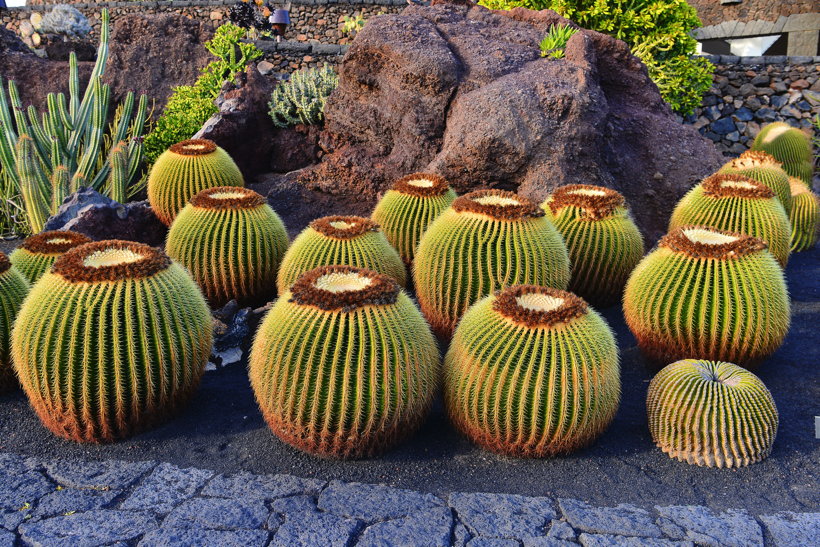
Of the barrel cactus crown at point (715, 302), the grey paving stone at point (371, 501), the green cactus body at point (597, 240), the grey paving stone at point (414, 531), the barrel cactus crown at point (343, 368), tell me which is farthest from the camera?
the green cactus body at point (597, 240)

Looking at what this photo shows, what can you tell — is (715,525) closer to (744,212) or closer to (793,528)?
(793,528)

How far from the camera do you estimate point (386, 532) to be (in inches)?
111

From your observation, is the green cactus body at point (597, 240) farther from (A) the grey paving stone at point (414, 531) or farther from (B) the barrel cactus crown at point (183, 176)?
(B) the barrel cactus crown at point (183, 176)

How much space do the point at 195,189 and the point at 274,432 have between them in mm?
3396

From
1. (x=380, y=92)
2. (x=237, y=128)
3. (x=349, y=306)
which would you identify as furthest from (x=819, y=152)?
(x=349, y=306)

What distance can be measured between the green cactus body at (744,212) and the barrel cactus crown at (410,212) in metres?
1.80

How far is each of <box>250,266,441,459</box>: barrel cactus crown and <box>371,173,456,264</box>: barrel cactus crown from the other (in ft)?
6.22

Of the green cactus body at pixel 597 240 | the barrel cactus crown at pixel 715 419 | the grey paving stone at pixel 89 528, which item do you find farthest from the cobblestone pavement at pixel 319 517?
the green cactus body at pixel 597 240

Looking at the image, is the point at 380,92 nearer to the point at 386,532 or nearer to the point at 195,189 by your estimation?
the point at 195,189

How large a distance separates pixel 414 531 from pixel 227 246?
2624 mm

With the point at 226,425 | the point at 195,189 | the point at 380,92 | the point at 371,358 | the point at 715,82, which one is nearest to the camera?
the point at 371,358

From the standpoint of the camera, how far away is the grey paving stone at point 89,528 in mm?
2777

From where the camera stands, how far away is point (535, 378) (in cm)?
313

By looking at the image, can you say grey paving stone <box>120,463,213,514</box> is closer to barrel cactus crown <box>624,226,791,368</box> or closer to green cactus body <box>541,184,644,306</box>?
barrel cactus crown <box>624,226,791,368</box>
